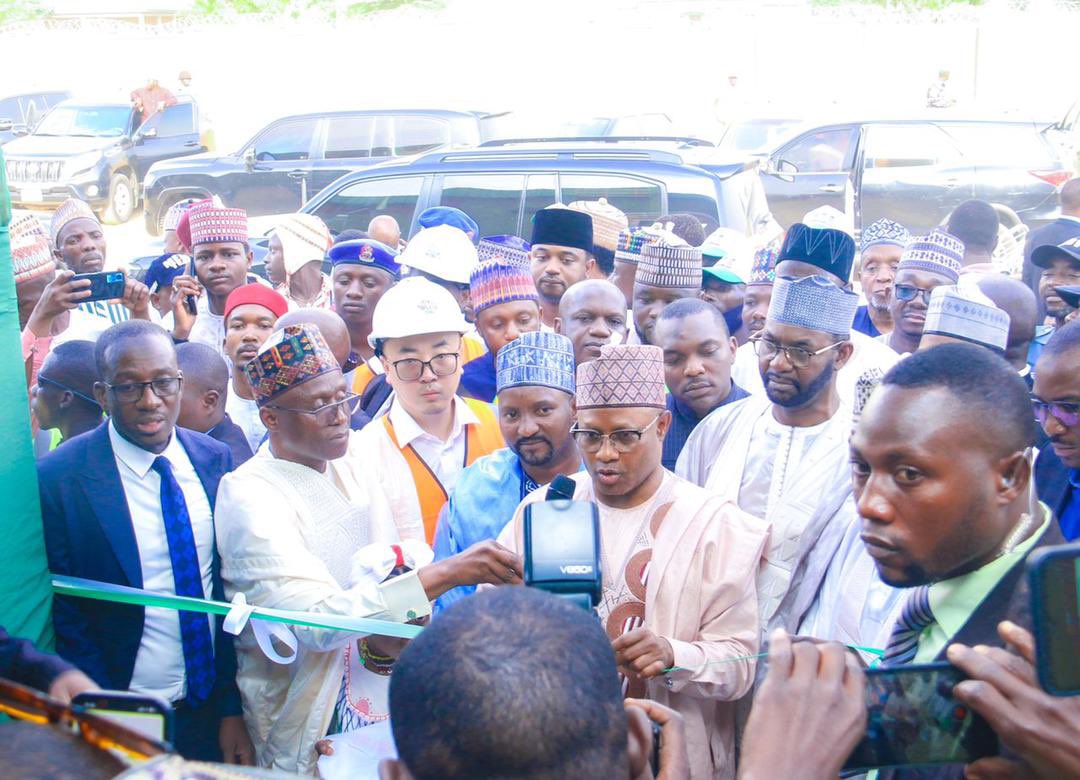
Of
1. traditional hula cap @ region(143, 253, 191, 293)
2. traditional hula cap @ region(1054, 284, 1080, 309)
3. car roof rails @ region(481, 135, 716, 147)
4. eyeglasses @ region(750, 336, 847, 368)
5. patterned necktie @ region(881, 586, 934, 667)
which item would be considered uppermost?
car roof rails @ region(481, 135, 716, 147)

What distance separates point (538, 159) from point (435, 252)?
3620mm

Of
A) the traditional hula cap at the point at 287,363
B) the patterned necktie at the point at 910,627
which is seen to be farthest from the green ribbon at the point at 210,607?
the patterned necktie at the point at 910,627

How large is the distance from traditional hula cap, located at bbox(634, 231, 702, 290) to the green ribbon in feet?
8.59

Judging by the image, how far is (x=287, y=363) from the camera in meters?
3.54

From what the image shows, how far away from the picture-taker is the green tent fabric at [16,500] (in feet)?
9.75

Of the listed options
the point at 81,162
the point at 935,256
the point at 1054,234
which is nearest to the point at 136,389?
the point at 935,256

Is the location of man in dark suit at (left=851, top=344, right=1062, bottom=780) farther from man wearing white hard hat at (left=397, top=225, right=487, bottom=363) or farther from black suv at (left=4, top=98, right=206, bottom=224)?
black suv at (left=4, top=98, right=206, bottom=224)

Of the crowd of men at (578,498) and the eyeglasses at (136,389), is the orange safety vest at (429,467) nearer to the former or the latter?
the crowd of men at (578,498)

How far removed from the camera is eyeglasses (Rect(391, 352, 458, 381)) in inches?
166

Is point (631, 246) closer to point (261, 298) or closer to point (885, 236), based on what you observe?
point (885, 236)

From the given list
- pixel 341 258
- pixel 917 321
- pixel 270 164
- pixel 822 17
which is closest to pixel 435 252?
pixel 341 258

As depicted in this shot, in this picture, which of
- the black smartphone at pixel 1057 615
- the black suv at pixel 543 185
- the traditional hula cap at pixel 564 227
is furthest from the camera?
the black suv at pixel 543 185

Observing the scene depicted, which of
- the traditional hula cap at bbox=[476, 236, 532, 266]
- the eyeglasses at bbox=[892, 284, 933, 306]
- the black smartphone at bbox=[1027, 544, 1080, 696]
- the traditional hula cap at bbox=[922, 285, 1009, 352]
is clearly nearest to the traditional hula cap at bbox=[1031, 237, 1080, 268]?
the eyeglasses at bbox=[892, 284, 933, 306]

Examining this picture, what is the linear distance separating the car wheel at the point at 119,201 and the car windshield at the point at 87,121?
87 cm
